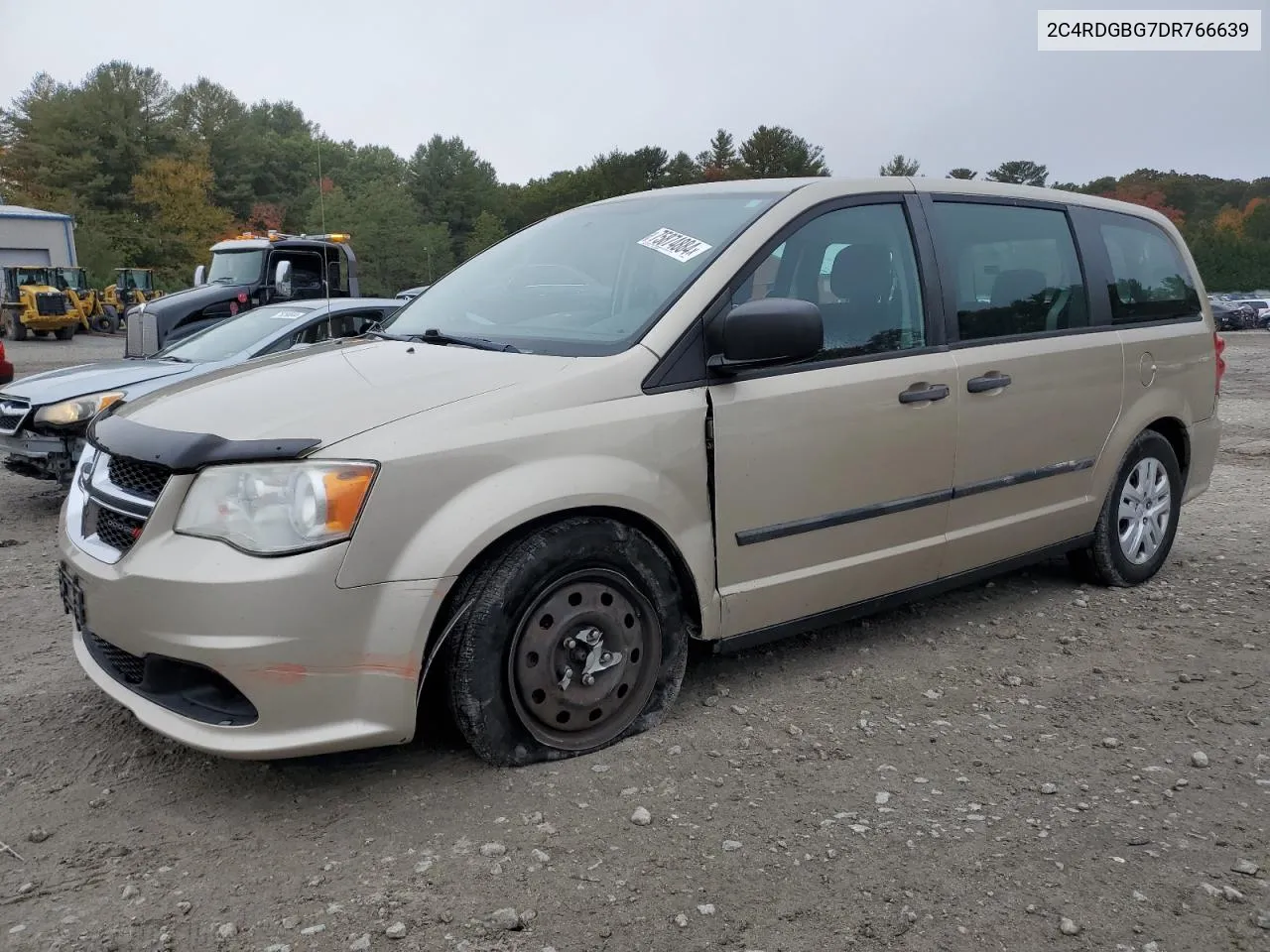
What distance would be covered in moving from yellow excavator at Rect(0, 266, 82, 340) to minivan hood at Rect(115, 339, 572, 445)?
3168 centimetres

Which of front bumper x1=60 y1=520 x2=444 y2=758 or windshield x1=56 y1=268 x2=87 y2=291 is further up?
windshield x1=56 y1=268 x2=87 y2=291

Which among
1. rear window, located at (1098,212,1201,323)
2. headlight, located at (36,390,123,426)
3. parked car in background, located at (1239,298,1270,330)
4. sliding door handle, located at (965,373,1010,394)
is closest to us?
sliding door handle, located at (965,373,1010,394)

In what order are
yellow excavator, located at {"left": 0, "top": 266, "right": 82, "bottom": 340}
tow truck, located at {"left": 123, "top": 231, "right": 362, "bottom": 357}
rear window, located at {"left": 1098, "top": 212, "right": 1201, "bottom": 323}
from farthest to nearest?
yellow excavator, located at {"left": 0, "top": 266, "right": 82, "bottom": 340} → tow truck, located at {"left": 123, "top": 231, "right": 362, "bottom": 357} → rear window, located at {"left": 1098, "top": 212, "right": 1201, "bottom": 323}

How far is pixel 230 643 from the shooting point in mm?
2592

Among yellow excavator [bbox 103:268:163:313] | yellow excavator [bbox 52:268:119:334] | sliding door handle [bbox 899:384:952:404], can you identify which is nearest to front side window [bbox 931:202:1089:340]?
sliding door handle [bbox 899:384:952:404]

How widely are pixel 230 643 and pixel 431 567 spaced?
517 millimetres

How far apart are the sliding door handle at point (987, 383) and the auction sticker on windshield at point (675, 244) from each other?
1166mm

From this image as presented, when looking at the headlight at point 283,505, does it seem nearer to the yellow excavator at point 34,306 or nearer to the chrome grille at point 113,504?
the chrome grille at point 113,504

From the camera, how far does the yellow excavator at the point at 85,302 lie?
32.9 meters

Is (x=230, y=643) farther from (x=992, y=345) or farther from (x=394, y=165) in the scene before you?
(x=394, y=165)

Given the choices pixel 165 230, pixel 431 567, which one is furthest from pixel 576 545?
pixel 165 230

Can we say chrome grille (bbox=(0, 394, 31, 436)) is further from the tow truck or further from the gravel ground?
the tow truck

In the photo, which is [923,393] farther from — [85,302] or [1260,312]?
[1260,312]

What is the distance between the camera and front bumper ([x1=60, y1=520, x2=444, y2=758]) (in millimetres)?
2588
